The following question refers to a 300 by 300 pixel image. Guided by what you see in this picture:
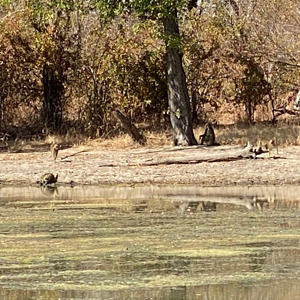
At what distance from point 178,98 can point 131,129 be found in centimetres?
150

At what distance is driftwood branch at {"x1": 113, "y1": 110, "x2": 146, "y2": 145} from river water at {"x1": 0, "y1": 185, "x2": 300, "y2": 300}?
761 cm

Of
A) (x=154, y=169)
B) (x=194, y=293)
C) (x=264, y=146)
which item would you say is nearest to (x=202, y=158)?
(x=154, y=169)

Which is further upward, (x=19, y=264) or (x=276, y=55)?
(x=276, y=55)

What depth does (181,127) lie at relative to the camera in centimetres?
2511

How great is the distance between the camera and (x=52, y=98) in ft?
95.4

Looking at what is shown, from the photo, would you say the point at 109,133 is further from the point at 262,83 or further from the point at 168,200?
the point at 168,200

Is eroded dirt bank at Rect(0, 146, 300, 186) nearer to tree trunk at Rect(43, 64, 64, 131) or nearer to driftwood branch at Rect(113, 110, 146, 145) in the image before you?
driftwood branch at Rect(113, 110, 146, 145)

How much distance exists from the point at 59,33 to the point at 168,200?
40.0ft

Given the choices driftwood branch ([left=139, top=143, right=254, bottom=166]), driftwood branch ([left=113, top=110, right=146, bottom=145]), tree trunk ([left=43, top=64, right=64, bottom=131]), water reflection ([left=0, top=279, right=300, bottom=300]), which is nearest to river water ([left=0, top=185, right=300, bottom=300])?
water reflection ([left=0, top=279, right=300, bottom=300])

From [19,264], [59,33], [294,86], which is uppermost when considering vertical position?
[59,33]

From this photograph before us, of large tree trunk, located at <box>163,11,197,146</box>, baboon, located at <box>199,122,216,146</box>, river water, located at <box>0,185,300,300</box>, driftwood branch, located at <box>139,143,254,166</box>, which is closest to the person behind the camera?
river water, located at <box>0,185,300,300</box>

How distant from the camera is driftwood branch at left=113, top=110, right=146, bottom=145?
83.7 feet

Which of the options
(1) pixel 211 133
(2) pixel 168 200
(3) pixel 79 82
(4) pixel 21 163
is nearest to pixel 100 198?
(2) pixel 168 200

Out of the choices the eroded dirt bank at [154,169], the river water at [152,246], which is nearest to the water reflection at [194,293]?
the river water at [152,246]
